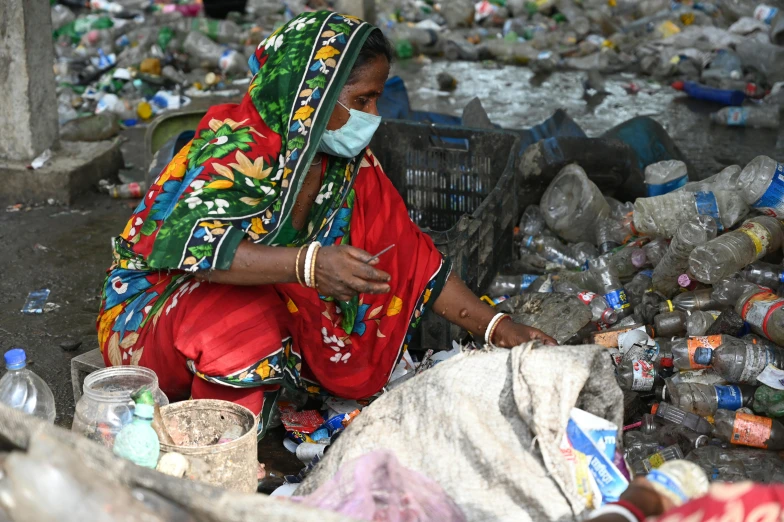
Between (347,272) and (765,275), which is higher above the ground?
(347,272)

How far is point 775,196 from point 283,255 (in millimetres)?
2358

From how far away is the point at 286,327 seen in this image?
9.84 feet

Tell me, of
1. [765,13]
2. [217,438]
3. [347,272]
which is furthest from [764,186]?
[765,13]

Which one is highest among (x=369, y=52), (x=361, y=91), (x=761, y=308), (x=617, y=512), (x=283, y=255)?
(x=369, y=52)

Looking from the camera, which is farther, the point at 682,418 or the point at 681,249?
the point at 681,249

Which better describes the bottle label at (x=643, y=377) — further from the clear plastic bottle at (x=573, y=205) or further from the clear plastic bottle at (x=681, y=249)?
the clear plastic bottle at (x=573, y=205)

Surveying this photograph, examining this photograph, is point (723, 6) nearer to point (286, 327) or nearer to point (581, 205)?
point (581, 205)

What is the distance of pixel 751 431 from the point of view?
2.89 metres

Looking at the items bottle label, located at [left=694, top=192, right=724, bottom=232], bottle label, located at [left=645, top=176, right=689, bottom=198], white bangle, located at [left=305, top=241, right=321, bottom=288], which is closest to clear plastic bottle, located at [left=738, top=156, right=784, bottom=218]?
bottle label, located at [left=694, top=192, right=724, bottom=232]

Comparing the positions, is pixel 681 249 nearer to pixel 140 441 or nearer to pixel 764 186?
pixel 764 186

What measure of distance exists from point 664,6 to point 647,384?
8.71 meters

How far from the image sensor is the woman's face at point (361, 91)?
2803 mm

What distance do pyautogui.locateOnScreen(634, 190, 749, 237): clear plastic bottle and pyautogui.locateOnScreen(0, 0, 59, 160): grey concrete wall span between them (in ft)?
12.1

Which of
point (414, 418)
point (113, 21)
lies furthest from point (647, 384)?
point (113, 21)
